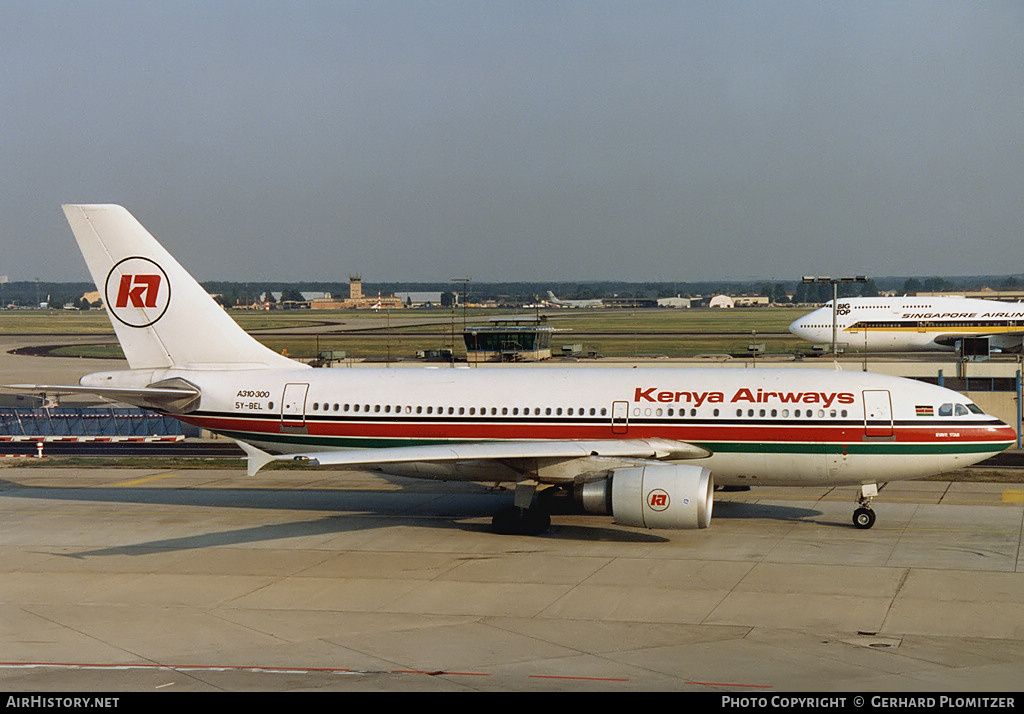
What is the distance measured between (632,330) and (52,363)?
244ft

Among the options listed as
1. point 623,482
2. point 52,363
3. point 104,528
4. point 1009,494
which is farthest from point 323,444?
point 52,363

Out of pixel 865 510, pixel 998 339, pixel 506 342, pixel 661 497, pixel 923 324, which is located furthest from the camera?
pixel 998 339

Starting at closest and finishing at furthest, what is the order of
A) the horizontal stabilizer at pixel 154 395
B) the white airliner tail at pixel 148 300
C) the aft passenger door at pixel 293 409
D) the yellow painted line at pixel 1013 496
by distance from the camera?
the horizontal stabilizer at pixel 154 395, the aft passenger door at pixel 293 409, the white airliner tail at pixel 148 300, the yellow painted line at pixel 1013 496

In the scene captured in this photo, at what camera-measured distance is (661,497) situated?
1046 inches

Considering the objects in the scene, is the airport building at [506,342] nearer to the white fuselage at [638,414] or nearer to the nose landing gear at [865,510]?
the white fuselage at [638,414]

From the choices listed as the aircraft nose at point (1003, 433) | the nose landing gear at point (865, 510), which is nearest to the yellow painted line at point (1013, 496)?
the aircraft nose at point (1003, 433)

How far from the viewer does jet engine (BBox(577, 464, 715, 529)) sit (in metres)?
26.5

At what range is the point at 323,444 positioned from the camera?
1260 inches

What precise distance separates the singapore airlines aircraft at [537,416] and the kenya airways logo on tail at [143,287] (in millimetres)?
43

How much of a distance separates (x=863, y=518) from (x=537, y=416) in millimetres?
9205

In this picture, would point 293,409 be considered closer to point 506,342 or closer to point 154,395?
point 154,395

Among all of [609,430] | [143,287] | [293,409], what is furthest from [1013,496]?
[143,287]

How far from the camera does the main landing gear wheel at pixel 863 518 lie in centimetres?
2939
